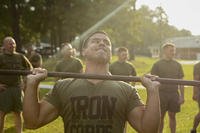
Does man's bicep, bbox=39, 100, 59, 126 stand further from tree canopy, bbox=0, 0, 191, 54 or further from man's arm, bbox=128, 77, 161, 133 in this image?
tree canopy, bbox=0, 0, 191, 54

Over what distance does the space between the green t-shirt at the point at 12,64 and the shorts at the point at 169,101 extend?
109 inches

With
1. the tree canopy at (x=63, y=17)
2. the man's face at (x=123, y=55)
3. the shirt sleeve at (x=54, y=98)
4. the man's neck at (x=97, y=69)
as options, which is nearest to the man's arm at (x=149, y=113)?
the man's neck at (x=97, y=69)

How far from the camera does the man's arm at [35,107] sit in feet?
13.5

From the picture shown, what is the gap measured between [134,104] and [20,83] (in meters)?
5.06

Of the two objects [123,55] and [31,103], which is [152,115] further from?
[123,55]

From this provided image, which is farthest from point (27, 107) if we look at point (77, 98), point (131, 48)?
point (131, 48)

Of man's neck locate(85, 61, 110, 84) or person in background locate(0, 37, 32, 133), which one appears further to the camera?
person in background locate(0, 37, 32, 133)

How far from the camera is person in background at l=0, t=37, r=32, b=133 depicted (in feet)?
27.7

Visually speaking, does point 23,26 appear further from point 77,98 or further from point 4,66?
point 77,98

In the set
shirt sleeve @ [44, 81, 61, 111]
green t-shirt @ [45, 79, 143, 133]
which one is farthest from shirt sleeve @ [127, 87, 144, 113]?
shirt sleeve @ [44, 81, 61, 111]

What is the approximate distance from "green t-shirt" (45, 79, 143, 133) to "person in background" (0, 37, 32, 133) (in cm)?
434

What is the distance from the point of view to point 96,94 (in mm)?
4172

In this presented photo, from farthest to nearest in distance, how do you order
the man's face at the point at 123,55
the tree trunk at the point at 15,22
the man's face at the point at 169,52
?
the tree trunk at the point at 15,22
the man's face at the point at 123,55
the man's face at the point at 169,52

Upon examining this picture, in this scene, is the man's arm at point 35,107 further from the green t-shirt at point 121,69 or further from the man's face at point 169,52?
the green t-shirt at point 121,69
